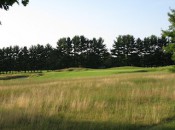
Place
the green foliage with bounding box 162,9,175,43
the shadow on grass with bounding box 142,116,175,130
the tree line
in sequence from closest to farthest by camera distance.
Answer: the shadow on grass with bounding box 142,116,175,130
the green foliage with bounding box 162,9,175,43
the tree line

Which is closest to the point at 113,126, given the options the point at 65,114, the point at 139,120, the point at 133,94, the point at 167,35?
the point at 139,120

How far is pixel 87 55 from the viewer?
122375 mm

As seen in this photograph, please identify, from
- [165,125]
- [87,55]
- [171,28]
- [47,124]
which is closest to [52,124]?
[47,124]

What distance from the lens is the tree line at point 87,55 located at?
4557 inches

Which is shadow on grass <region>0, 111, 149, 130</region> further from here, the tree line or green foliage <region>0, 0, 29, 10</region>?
the tree line

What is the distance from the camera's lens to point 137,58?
115m

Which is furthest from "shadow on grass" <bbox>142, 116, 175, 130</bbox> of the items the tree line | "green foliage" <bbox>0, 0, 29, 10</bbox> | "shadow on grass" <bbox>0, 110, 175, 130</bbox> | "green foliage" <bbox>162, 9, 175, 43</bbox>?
the tree line

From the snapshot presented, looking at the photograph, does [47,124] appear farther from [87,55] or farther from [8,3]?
[87,55]

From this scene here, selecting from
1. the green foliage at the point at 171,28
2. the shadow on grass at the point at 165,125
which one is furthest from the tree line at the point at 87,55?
the shadow on grass at the point at 165,125

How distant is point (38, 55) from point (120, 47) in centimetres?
2790

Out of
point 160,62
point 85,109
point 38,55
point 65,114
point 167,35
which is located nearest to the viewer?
point 65,114

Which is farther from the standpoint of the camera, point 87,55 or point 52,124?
point 87,55

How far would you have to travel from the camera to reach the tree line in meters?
Result: 116

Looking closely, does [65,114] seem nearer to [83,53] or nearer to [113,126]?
[113,126]
